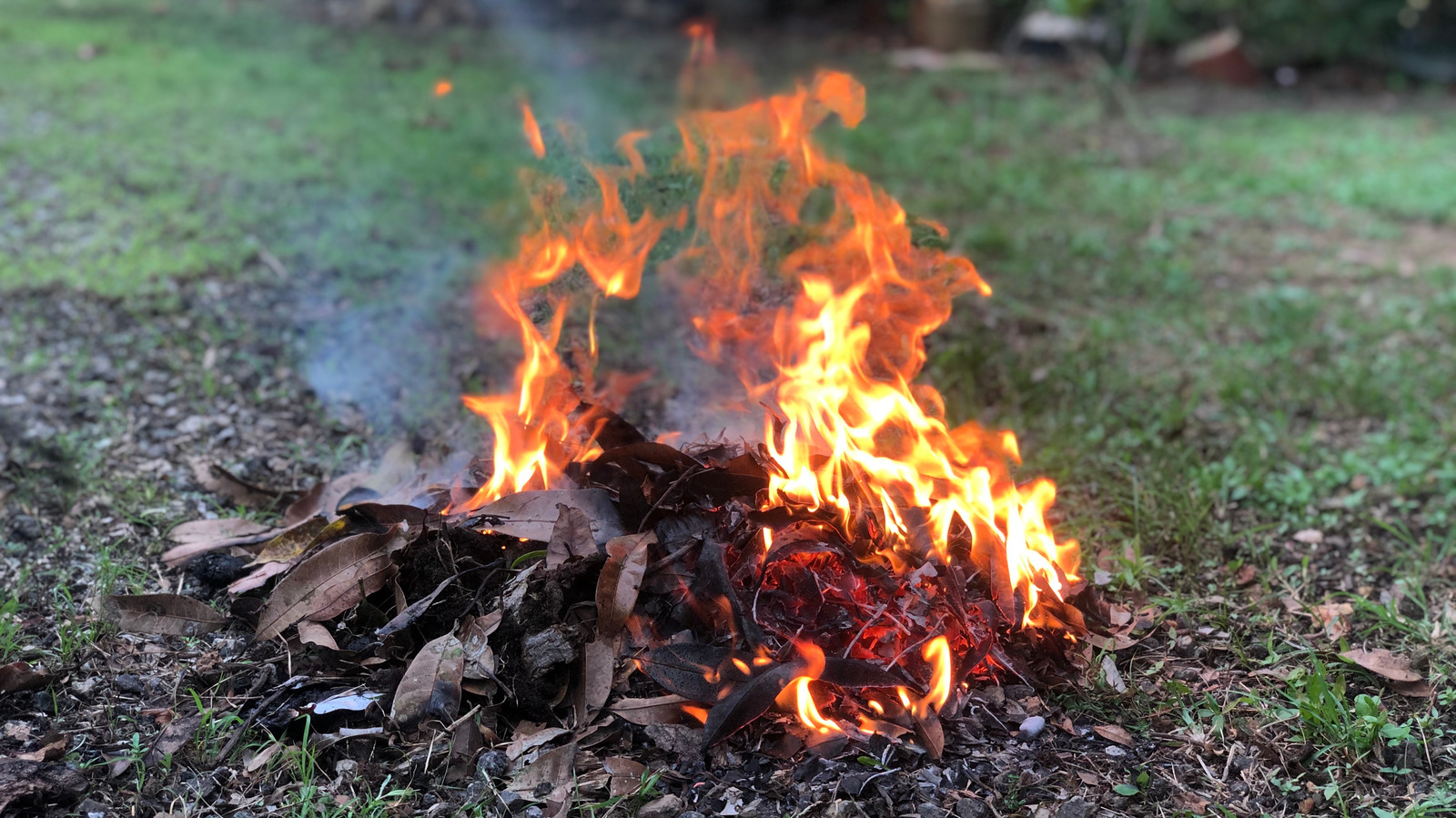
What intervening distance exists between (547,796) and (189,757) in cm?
82

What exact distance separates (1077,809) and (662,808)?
87 cm

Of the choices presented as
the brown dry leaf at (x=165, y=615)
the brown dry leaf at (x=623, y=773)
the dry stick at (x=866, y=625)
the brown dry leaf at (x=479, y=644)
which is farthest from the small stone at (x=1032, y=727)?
the brown dry leaf at (x=165, y=615)

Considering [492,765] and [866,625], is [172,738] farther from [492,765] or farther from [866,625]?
[866,625]

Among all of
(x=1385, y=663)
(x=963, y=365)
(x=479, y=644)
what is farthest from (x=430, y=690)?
(x=963, y=365)

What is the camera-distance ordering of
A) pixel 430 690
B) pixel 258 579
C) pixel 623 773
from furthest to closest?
pixel 258 579 → pixel 430 690 → pixel 623 773

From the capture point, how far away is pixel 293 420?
13.5ft

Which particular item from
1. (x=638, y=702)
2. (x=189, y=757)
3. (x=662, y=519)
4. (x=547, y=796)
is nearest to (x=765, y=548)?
(x=662, y=519)

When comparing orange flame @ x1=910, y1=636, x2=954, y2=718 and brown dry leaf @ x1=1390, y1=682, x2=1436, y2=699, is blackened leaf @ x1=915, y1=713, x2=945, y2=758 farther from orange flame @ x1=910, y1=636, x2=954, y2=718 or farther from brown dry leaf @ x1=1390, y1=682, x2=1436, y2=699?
brown dry leaf @ x1=1390, y1=682, x2=1436, y2=699

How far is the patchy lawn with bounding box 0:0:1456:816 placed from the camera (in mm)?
2578

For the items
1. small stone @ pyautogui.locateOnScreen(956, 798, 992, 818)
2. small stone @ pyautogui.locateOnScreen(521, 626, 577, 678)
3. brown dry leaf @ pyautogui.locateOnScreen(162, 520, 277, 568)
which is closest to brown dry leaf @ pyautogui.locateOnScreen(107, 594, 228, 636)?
brown dry leaf @ pyautogui.locateOnScreen(162, 520, 277, 568)

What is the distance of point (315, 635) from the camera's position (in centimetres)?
270

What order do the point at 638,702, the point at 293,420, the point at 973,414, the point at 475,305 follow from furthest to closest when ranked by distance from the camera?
the point at 475,305, the point at 973,414, the point at 293,420, the point at 638,702

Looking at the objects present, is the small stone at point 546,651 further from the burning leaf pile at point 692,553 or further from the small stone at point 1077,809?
the small stone at point 1077,809

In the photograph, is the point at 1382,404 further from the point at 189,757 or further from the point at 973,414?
the point at 189,757
